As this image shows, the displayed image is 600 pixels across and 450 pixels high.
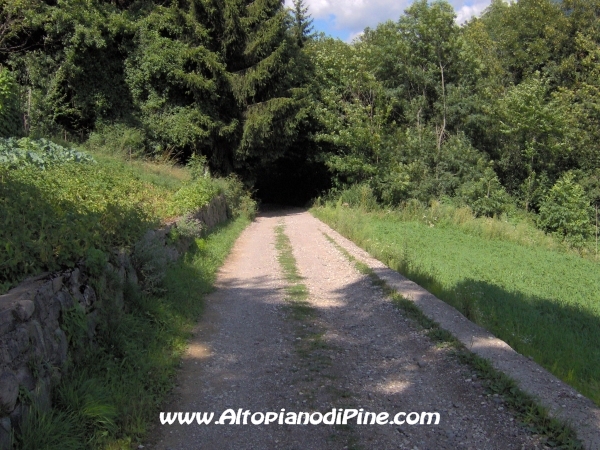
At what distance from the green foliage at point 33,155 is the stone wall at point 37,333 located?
558 cm

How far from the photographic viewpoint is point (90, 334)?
4770 millimetres

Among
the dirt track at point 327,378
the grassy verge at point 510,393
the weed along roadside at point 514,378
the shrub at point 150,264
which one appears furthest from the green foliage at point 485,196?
the shrub at point 150,264

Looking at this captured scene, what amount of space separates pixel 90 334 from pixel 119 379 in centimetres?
55

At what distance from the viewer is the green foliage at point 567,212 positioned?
2591 centimetres

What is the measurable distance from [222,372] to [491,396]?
9.12 feet

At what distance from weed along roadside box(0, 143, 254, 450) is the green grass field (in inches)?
166

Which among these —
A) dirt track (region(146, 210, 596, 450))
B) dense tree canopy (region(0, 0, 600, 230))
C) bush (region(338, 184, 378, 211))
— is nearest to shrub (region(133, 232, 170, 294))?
dirt track (region(146, 210, 596, 450))

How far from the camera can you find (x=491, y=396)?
14.8ft

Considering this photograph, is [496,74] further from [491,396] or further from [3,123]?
[491,396]

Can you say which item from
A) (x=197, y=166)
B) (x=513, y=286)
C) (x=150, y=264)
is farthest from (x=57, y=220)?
(x=197, y=166)

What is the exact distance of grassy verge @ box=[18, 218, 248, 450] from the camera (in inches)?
143

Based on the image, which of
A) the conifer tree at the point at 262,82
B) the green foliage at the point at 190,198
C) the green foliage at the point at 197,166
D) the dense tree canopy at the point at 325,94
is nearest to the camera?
the green foliage at the point at 190,198

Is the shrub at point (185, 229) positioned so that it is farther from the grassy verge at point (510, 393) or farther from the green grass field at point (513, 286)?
the grassy verge at point (510, 393)

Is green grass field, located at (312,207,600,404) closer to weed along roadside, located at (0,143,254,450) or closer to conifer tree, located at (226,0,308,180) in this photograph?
weed along roadside, located at (0,143,254,450)
